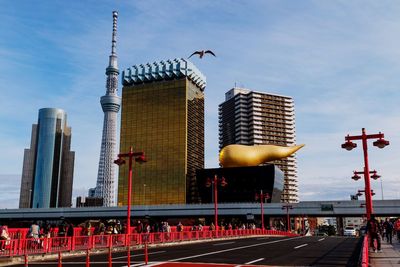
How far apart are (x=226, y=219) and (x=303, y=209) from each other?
74.7ft

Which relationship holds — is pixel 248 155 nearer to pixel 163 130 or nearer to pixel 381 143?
pixel 163 130

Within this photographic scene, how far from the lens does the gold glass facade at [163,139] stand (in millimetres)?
159500

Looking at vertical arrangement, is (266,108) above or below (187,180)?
above

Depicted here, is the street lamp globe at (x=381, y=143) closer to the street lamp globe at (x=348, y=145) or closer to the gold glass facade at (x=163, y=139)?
the street lamp globe at (x=348, y=145)

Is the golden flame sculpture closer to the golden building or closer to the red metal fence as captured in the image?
the golden building

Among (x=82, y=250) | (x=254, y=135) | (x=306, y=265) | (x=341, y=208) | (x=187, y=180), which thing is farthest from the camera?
(x=254, y=135)

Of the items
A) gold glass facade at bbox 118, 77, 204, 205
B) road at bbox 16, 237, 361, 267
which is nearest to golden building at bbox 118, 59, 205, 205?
gold glass facade at bbox 118, 77, 204, 205

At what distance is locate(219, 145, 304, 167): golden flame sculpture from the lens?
128125 millimetres

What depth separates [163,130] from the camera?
167625 millimetres

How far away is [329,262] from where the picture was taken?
16500 millimetres

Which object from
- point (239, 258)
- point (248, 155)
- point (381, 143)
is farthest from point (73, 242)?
point (248, 155)

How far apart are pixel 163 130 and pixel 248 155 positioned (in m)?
49.6

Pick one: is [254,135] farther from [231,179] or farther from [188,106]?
[231,179]

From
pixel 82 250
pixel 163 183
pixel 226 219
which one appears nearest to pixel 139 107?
pixel 163 183
